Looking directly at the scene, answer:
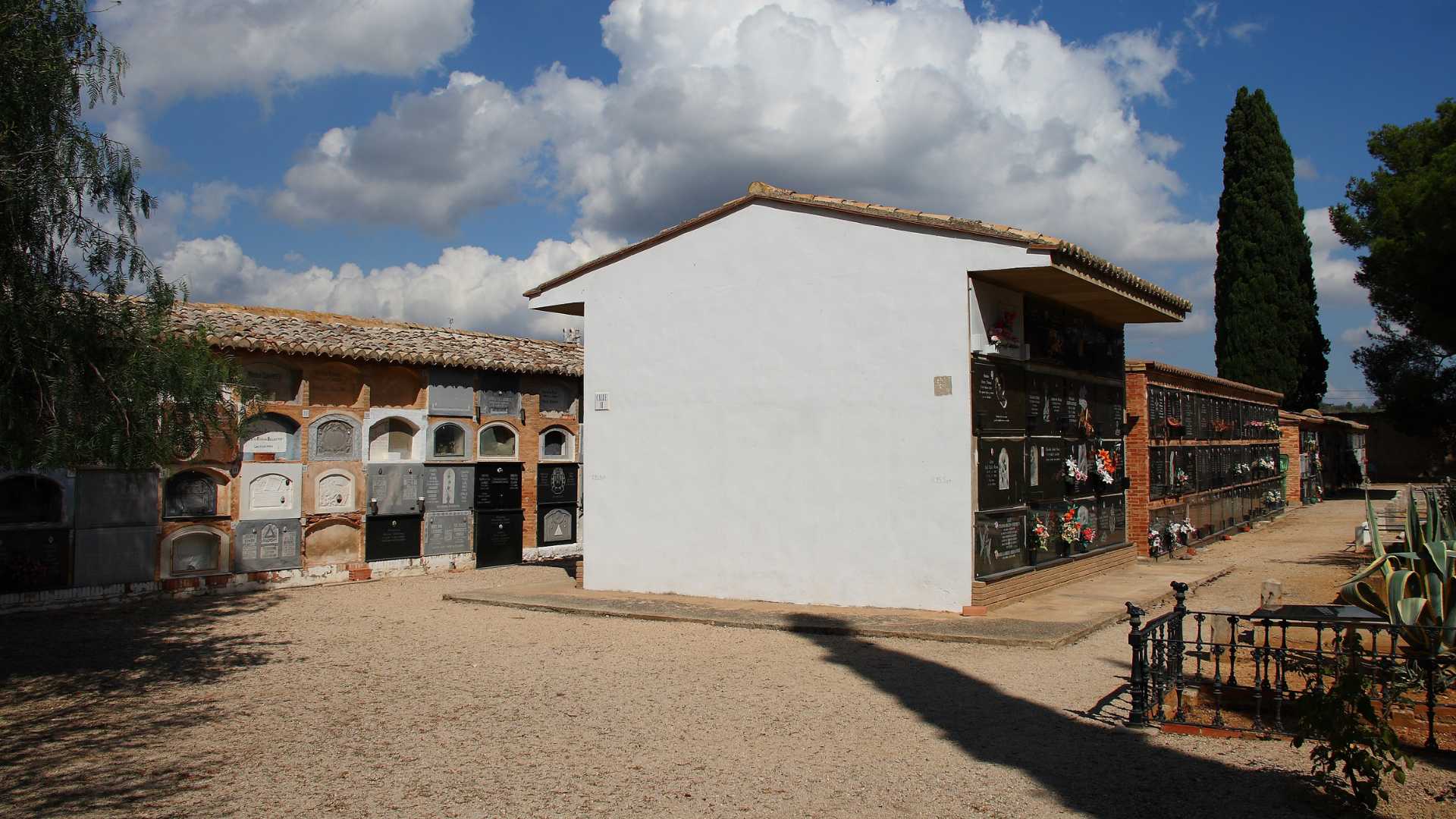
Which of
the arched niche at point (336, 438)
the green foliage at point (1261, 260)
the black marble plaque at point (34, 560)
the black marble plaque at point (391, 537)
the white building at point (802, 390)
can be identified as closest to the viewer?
the white building at point (802, 390)

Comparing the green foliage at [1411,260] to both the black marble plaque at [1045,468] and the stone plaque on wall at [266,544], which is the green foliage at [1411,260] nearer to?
the black marble plaque at [1045,468]

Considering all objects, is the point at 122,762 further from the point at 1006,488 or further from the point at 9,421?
the point at 1006,488

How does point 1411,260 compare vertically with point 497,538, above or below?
above

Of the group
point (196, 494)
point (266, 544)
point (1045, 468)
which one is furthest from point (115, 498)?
point (1045, 468)

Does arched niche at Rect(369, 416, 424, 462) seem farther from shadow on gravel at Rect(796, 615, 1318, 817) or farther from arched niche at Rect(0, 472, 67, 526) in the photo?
shadow on gravel at Rect(796, 615, 1318, 817)

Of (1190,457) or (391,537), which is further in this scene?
(1190,457)

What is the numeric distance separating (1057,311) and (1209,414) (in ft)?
29.9

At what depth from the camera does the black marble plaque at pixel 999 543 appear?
11.3 meters

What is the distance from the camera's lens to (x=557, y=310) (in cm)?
1459

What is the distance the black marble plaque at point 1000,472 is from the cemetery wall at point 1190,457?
496 centimetres

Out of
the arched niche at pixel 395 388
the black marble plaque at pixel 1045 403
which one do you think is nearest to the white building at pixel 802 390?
the black marble plaque at pixel 1045 403

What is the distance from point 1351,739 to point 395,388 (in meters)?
14.4

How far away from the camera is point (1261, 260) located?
32.3m

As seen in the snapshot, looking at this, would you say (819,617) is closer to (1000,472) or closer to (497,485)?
(1000,472)
